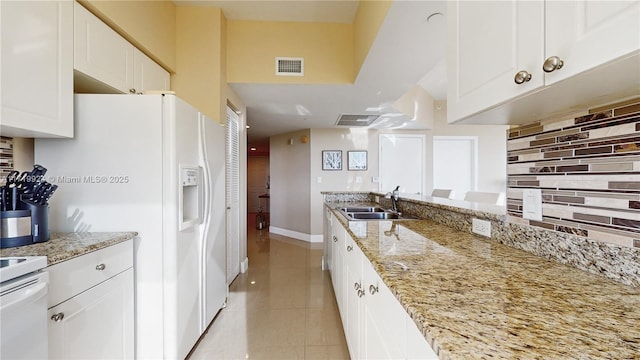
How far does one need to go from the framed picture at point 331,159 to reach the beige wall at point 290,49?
2.52 m

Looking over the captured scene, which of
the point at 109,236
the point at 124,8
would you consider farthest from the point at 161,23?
the point at 109,236

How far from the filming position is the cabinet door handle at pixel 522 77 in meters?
0.67

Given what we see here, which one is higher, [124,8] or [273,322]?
[124,8]

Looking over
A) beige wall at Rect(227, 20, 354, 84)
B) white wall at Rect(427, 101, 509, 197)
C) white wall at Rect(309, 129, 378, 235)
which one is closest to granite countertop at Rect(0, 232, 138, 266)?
beige wall at Rect(227, 20, 354, 84)

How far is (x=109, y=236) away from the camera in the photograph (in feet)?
4.90

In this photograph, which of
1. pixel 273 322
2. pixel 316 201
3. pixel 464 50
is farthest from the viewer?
pixel 316 201

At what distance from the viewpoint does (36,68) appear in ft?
4.37

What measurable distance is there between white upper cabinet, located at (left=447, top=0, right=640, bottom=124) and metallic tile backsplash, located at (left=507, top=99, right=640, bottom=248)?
68 mm

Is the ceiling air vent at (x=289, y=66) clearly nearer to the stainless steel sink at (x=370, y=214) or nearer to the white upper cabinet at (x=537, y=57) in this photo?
the stainless steel sink at (x=370, y=214)

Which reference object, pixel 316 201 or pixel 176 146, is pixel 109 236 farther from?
pixel 316 201

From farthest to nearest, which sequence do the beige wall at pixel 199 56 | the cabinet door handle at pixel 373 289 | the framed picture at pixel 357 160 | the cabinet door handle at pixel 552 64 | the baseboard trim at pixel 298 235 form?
the framed picture at pixel 357 160, the baseboard trim at pixel 298 235, the beige wall at pixel 199 56, the cabinet door handle at pixel 373 289, the cabinet door handle at pixel 552 64

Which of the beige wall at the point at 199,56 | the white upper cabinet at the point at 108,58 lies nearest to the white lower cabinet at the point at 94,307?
the white upper cabinet at the point at 108,58

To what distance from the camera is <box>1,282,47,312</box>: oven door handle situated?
90cm

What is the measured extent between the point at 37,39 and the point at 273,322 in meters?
2.32
